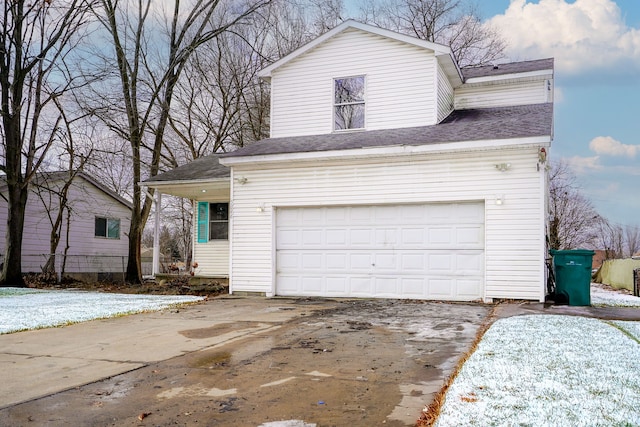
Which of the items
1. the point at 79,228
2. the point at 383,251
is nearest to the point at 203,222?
the point at 383,251

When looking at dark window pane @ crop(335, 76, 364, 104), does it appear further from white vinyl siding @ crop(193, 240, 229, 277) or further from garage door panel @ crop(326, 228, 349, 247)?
white vinyl siding @ crop(193, 240, 229, 277)

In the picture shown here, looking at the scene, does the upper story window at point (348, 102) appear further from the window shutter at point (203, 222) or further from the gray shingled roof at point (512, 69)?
the window shutter at point (203, 222)

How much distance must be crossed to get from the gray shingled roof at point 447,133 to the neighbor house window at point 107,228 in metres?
14.4

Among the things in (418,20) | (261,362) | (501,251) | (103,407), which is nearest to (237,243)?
(501,251)

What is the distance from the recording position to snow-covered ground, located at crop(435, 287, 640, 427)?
325cm

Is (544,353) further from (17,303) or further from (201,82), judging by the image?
(201,82)

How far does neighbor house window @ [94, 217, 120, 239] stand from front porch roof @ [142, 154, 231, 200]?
10035 mm

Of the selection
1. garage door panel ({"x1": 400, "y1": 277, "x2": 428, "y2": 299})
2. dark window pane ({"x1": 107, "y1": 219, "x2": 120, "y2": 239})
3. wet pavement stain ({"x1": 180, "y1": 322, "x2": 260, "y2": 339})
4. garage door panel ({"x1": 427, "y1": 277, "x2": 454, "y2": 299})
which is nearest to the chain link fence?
dark window pane ({"x1": 107, "y1": 219, "x2": 120, "y2": 239})

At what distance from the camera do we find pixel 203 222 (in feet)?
56.0

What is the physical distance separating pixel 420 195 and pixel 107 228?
18.8 meters

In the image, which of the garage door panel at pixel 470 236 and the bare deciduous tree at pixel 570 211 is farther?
the bare deciduous tree at pixel 570 211

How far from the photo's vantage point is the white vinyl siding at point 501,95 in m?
14.5

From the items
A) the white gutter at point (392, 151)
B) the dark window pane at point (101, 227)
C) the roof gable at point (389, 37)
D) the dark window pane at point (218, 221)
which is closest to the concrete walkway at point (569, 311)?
the white gutter at point (392, 151)

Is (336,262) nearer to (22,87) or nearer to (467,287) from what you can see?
(467,287)
